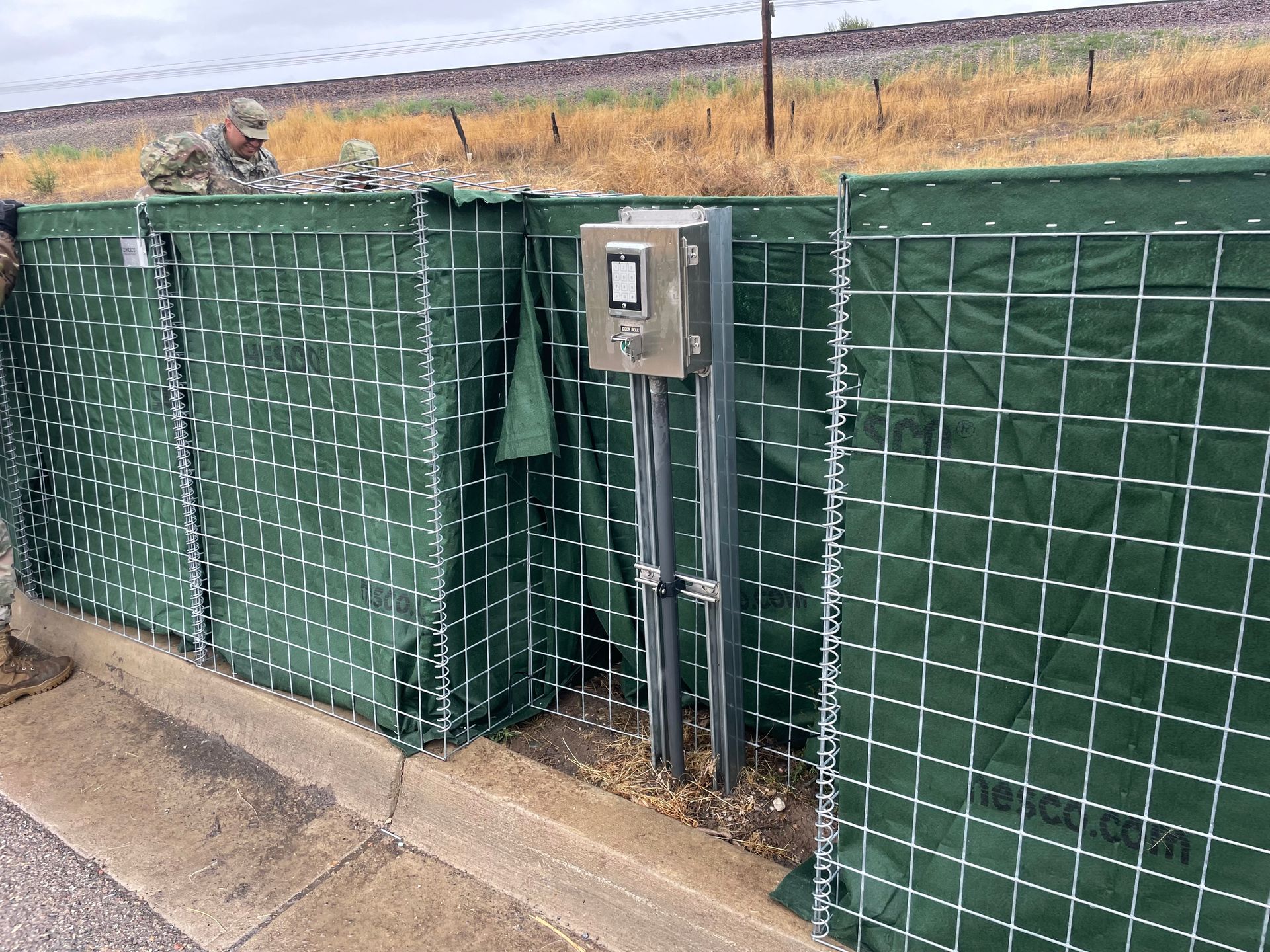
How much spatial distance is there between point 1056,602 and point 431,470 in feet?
7.10

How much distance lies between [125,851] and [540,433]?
7.42 feet

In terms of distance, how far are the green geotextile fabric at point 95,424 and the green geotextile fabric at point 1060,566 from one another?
347 centimetres

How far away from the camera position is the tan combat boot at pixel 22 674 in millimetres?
4668

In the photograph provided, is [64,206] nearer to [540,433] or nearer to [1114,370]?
[540,433]

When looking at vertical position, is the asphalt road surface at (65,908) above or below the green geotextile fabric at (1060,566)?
below

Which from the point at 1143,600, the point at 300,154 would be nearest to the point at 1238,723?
the point at 1143,600

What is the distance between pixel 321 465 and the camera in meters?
→ 3.79

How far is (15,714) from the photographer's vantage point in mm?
4559

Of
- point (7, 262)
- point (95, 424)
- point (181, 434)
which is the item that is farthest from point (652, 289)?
point (7, 262)

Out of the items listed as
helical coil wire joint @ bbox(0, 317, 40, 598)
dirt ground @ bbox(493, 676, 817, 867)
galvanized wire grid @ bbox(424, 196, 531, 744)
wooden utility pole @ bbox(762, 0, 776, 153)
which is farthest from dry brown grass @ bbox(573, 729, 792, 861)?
wooden utility pole @ bbox(762, 0, 776, 153)

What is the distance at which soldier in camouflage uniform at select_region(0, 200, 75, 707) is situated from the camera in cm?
466

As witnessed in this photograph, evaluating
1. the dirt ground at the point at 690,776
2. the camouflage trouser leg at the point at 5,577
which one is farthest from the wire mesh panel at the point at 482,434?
the camouflage trouser leg at the point at 5,577

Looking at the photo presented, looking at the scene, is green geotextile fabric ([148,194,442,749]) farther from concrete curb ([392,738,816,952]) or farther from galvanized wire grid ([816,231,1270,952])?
galvanized wire grid ([816,231,1270,952])

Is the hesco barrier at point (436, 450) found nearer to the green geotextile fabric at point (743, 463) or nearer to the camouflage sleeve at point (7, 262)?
the green geotextile fabric at point (743, 463)
